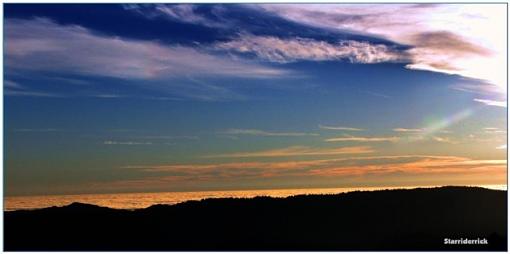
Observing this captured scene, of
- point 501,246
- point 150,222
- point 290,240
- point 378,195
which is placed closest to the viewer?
point 501,246

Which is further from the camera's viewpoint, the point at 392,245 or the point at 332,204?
the point at 332,204

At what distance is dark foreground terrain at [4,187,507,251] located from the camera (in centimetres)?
2038

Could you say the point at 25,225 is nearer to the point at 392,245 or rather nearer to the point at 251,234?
the point at 251,234

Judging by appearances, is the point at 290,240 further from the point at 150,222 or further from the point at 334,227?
the point at 150,222

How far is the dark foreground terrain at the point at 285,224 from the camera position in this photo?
66.8 feet

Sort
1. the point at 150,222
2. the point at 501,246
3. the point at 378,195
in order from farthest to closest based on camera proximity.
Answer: the point at 378,195 < the point at 150,222 < the point at 501,246

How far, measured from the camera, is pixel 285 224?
22812mm

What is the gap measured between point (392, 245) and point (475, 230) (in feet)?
9.16

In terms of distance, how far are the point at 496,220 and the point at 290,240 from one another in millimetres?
6825

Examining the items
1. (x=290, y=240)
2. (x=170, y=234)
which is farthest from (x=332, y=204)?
(x=170, y=234)

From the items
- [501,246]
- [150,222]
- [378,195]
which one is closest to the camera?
[501,246]

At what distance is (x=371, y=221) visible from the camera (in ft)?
73.2

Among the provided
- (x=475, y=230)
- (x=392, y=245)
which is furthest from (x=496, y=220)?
(x=392, y=245)

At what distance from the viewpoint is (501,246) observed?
61.1 ft
